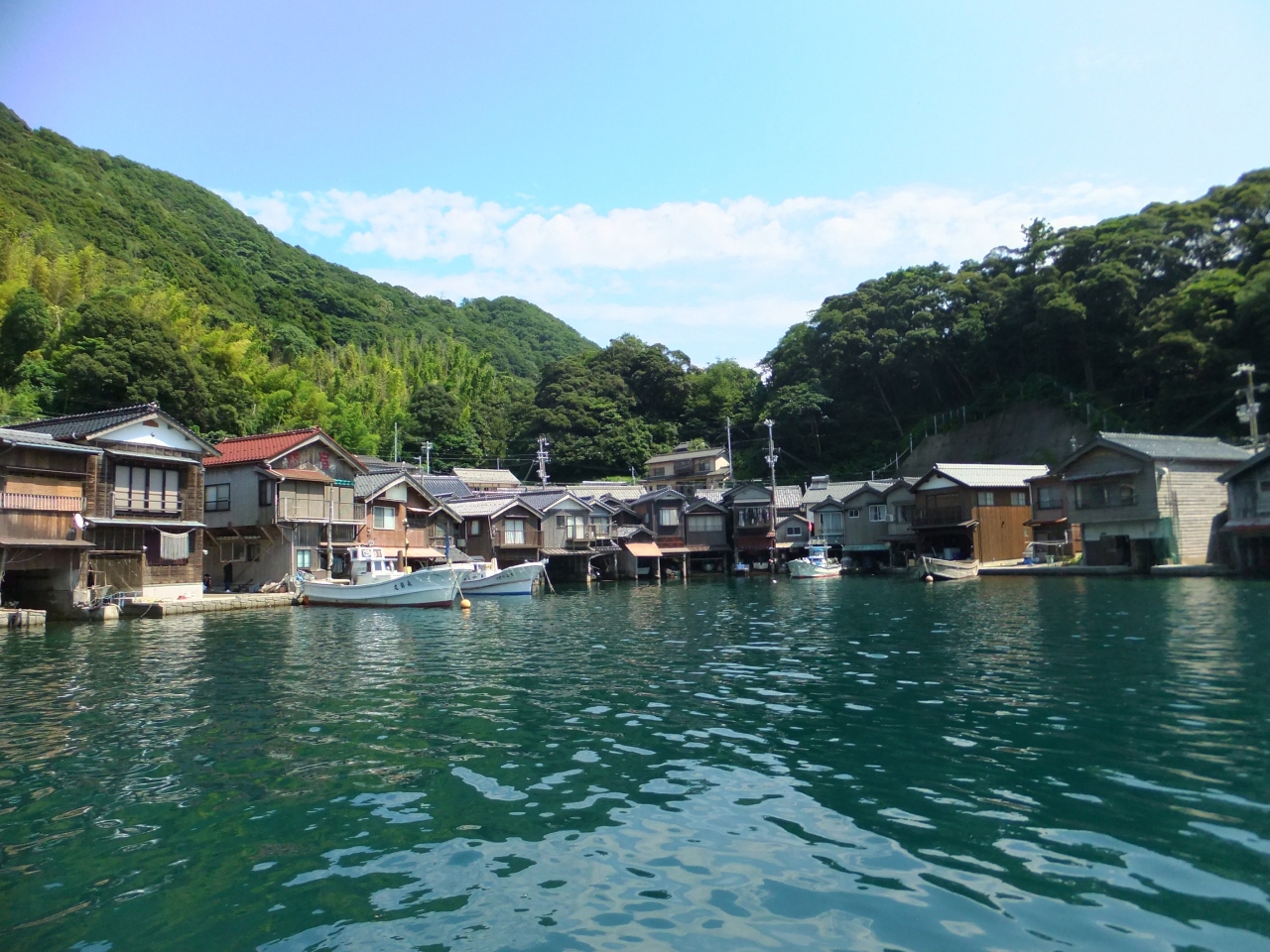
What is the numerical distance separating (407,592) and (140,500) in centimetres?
1200

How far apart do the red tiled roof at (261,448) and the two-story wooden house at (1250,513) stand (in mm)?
45167

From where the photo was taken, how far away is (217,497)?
4416cm

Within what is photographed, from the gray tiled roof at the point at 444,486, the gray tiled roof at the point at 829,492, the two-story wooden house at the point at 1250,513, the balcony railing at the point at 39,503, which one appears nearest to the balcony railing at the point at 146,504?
the balcony railing at the point at 39,503

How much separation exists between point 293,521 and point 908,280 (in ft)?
193

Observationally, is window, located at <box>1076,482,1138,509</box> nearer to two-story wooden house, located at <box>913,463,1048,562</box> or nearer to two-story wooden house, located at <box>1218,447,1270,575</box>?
two-story wooden house, located at <box>1218,447,1270,575</box>

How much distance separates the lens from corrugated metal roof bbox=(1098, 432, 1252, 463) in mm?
43125

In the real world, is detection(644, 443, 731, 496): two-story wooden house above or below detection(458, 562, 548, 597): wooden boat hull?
above

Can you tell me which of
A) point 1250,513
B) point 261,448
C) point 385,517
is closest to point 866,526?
point 1250,513

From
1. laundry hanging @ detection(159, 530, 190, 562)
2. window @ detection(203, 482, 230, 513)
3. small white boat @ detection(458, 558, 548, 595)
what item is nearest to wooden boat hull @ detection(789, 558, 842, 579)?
small white boat @ detection(458, 558, 548, 595)

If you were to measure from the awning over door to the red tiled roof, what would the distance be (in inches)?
1089

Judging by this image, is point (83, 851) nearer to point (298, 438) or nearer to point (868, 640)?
point (868, 640)

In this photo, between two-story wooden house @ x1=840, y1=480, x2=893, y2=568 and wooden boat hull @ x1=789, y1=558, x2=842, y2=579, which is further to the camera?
two-story wooden house @ x1=840, y1=480, x2=893, y2=568

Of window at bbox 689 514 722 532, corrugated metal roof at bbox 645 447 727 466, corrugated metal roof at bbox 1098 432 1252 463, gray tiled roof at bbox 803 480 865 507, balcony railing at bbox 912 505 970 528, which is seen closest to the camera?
corrugated metal roof at bbox 1098 432 1252 463

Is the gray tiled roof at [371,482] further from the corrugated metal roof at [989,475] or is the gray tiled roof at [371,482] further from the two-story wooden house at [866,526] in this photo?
the two-story wooden house at [866,526]
